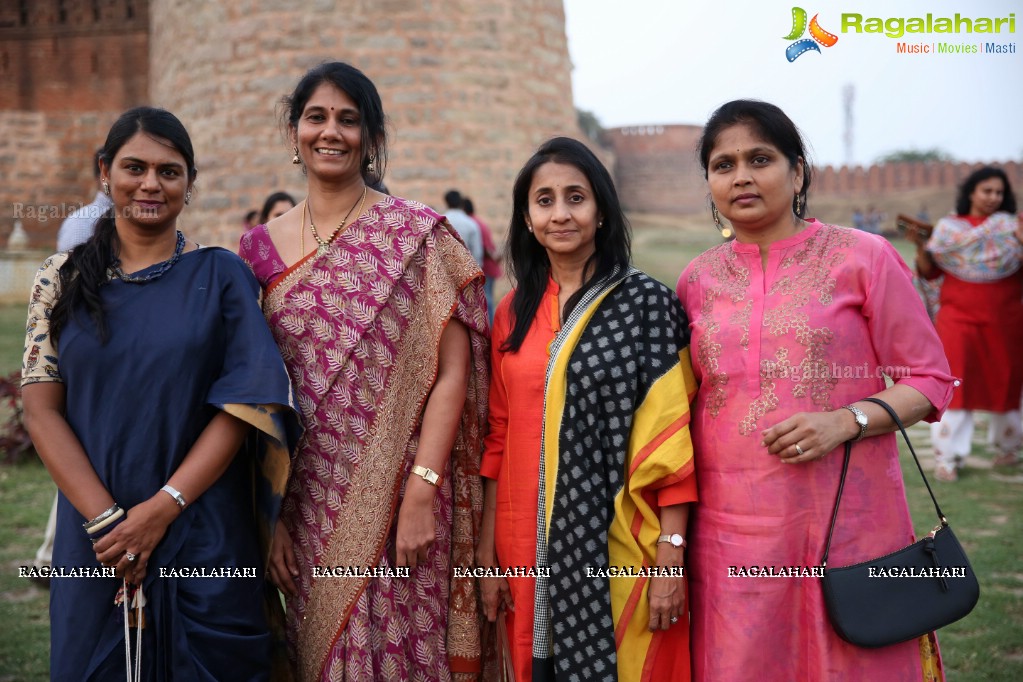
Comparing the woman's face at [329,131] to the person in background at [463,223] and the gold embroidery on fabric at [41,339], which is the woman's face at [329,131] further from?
the person in background at [463,223]

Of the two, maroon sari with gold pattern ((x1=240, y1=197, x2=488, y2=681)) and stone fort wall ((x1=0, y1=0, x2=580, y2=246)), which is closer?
maroon sari with gold pattern ((x1=240, y1=197, x2=488, y2=681))

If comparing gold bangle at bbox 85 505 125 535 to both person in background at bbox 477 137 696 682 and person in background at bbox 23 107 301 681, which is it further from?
person in background at bbox 477 137 696 682

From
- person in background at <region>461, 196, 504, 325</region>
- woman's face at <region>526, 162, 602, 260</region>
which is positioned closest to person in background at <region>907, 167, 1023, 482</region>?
person in background at <region>461, 196, 504, 325</region>

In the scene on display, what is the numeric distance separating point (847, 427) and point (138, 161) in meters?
1.84

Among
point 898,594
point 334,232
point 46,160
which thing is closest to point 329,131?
point 334,232

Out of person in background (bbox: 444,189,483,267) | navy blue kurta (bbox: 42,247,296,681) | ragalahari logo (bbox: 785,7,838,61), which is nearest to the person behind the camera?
navy blue kurta (bbox: 42,247,296,681)

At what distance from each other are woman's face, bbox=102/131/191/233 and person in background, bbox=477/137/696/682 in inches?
36.4

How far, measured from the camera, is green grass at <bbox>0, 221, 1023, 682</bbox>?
3309mm

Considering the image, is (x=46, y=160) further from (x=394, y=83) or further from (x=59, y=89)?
(x=394, y=83)

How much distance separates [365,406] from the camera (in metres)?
2.27

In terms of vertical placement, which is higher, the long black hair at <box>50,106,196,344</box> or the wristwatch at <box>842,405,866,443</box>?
the long black hair at <box>50,106,196,344</box>

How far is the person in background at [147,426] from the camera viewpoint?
2035 mm

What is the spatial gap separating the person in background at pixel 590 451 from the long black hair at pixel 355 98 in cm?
43

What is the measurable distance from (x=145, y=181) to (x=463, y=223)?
5.62m
